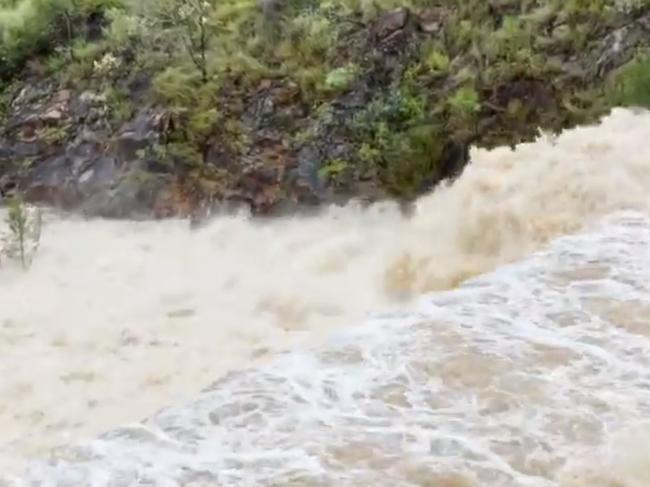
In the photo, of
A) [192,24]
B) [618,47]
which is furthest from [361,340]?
[192,24]

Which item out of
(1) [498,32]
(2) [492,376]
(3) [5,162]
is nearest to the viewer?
(2) [492,376]

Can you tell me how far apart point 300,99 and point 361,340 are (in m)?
5.38

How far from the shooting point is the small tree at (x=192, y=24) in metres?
9.83

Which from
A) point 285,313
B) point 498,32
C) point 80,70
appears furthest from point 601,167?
point 80,70

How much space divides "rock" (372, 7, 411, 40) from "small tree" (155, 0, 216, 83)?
1.57 metres

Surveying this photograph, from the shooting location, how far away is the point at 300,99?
9289 mm

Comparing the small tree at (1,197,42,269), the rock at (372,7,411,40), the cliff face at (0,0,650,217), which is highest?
the rock at (372,7,411,40)

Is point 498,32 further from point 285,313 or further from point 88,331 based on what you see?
point 88,331

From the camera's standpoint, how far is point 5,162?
32.5 feet

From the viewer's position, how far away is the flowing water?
3354 millimetres

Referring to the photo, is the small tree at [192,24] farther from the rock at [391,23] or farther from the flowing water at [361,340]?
the flowing water at [361,340]

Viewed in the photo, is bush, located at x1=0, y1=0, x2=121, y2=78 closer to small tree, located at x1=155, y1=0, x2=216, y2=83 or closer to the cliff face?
the cliff face

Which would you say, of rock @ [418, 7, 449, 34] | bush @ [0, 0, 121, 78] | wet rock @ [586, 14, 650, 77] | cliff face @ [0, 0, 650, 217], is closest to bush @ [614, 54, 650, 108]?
cliff face @ [0, 0, 650, 217]

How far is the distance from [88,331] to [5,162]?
3.96 m
